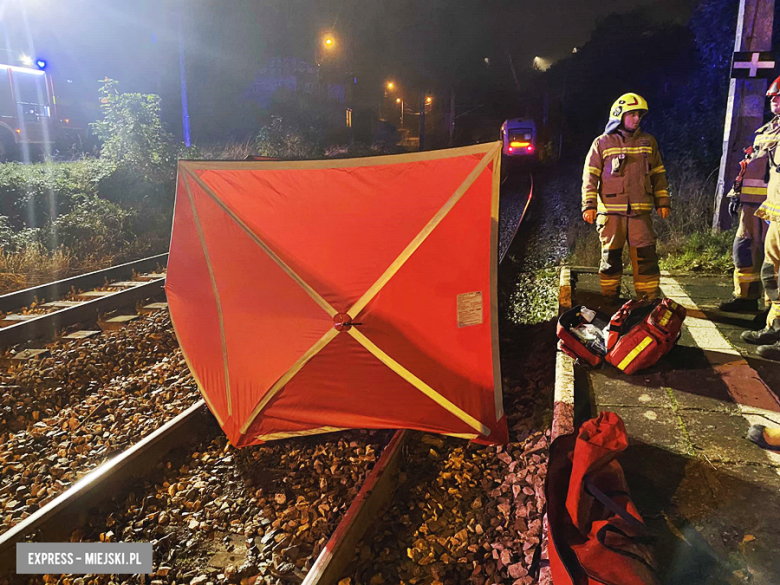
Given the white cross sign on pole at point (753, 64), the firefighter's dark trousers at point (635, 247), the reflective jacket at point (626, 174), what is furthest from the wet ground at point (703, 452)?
the white cross sign on pole at point (753, 64)

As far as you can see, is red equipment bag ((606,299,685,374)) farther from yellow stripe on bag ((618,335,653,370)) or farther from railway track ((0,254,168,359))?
railway track ((0,254,168,359))

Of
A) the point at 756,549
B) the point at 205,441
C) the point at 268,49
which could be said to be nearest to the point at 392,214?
the point at 205,441

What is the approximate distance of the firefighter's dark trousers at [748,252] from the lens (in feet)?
17.1

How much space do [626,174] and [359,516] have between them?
4362 millimetres

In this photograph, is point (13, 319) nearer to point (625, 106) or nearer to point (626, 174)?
point (626, 174)

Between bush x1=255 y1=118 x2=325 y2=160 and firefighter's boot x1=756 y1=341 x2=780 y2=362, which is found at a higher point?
bush x1=255 y1=118 x2=325 y2=160

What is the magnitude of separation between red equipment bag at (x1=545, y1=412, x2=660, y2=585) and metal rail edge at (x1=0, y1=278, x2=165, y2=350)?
5.93 metres

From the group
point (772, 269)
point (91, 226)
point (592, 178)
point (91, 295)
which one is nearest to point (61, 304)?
point (91, 295)

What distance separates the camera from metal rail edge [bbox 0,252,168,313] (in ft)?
22.9

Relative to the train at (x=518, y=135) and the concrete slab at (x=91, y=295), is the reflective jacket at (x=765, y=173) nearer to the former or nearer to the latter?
the concrete slab at (x=91, y=295)

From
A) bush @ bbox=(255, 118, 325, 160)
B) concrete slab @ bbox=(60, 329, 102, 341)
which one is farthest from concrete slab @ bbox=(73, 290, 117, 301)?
bush @ bbox=(255, 118, 325, 160)

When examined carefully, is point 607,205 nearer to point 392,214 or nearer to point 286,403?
point 392,214

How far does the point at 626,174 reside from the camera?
5.36m

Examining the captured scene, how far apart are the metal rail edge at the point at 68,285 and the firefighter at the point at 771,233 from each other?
8.59 metres
